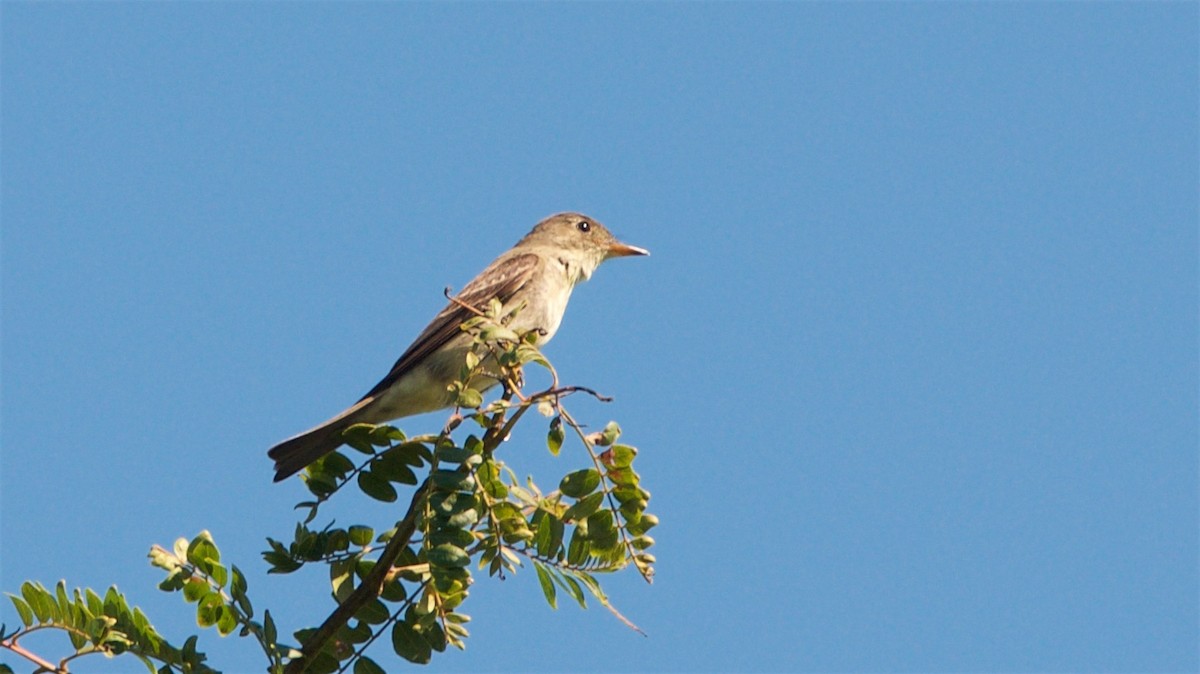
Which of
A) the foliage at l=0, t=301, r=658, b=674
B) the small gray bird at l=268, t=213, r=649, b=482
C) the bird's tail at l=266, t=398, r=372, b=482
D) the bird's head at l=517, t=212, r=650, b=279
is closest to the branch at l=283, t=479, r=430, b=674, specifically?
the foliage at l=0, t=301, r=658, b=674

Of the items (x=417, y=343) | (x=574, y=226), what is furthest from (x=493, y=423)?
(x=574, y=226)

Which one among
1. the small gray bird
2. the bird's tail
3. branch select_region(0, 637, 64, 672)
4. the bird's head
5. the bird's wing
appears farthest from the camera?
the bird's head

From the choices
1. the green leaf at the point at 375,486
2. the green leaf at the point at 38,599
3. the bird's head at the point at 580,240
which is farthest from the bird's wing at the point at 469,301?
the green leaf at the point at 38,599

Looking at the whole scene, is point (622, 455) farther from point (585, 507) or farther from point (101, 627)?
point (101, 627)

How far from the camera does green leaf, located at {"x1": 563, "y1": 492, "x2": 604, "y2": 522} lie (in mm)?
3596

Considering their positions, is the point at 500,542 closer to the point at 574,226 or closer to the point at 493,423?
the point at 493,423

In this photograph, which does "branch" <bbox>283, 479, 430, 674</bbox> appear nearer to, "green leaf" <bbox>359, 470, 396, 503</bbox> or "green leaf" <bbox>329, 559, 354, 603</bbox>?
"green leaf" <bbox>329, 559, 354, 603</bbox>

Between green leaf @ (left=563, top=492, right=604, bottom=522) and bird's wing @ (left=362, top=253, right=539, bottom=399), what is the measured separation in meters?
3.37

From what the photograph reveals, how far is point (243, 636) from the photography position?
3467 mm

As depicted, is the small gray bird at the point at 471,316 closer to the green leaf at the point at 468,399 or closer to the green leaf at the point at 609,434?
the green leaf at the point at 468,399

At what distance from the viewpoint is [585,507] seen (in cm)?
359

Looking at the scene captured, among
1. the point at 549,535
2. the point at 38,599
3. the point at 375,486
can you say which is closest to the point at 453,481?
the point at 549,535

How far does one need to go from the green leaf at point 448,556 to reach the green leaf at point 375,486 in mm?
728

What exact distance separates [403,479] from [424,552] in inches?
24.8
